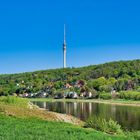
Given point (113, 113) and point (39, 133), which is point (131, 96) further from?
point (39, 133)

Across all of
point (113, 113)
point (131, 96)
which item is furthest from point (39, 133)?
point (131, 96)

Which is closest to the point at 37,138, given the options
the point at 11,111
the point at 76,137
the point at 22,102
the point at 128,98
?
the point at 76,137

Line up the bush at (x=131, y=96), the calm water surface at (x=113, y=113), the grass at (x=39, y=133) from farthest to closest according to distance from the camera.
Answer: the bush at (x=131, y=96), the calm water surface at (x=113, y=113), the grass at (x=39, y=133)

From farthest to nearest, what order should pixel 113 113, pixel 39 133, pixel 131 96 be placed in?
pixel 131 96 → pixel 113 113 → pixel 39 133

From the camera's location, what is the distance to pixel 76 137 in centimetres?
2977

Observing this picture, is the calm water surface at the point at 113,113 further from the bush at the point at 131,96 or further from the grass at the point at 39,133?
the bush at the point at 131,96

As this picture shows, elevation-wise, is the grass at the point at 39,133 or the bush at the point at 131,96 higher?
the bush at the point at 131,96

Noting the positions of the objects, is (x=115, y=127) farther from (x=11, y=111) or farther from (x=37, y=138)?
(x=37, y=138)

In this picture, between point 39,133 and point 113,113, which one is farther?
point 113,113

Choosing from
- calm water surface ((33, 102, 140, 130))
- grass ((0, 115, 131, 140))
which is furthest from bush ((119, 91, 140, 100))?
grass ((0, 115, 131, 140))

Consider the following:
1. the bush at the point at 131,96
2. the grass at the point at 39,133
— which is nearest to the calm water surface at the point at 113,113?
the grass at the point at 39,133

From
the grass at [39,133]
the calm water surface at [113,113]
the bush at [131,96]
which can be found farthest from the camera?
the bush at [131,96]

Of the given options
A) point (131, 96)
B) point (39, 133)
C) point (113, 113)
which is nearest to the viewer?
point (39, 133)

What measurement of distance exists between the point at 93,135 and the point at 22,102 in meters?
37.6
